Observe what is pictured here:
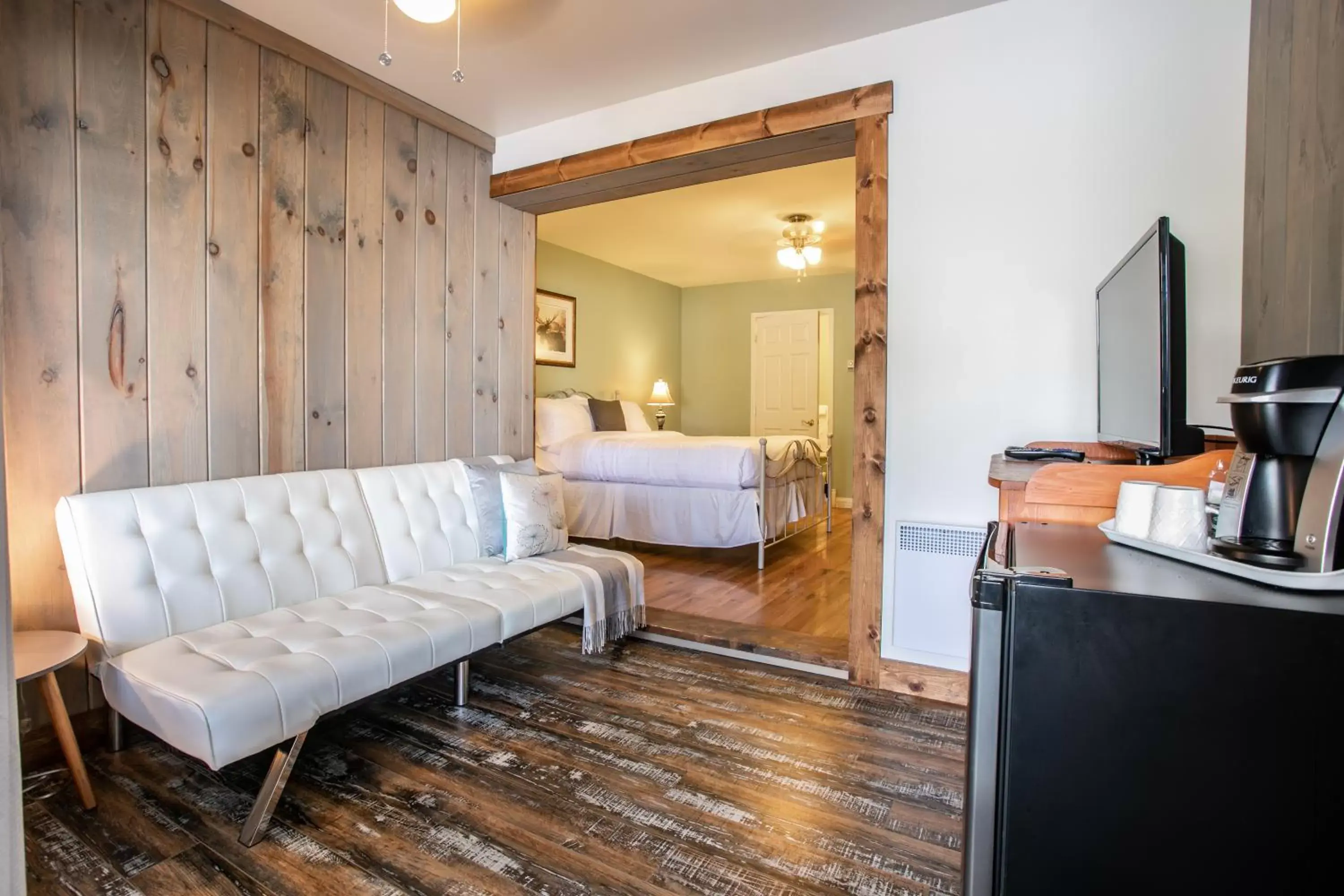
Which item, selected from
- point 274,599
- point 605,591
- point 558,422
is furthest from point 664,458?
point 274,599

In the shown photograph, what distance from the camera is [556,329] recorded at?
5973 millimetres

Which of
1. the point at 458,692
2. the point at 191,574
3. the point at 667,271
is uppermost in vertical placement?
the point at 667,271

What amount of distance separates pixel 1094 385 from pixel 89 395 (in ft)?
11.0

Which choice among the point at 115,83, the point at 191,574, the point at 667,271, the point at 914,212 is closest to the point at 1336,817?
the point at 914,212

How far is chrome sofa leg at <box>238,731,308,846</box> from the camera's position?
63.4 inches

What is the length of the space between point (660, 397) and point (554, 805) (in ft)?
18.6

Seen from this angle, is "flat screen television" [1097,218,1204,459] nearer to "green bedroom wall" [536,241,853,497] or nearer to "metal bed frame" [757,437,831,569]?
"metal bed frame" [757,437,831,569]

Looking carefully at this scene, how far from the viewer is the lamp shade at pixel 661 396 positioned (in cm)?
720

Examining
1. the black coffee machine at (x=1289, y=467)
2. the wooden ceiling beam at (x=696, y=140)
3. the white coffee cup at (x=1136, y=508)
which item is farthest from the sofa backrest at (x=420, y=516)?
the black coffee machine at (x=1289, y=467)

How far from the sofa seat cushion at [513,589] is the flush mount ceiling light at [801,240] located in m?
3.68

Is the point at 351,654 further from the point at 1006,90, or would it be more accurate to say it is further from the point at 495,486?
the point at 1006,90

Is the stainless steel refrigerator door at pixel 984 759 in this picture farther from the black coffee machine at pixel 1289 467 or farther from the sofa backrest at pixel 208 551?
the sofa backrest at pixel 208 551

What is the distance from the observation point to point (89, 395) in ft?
6.82

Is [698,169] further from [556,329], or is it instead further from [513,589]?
[556,329]
